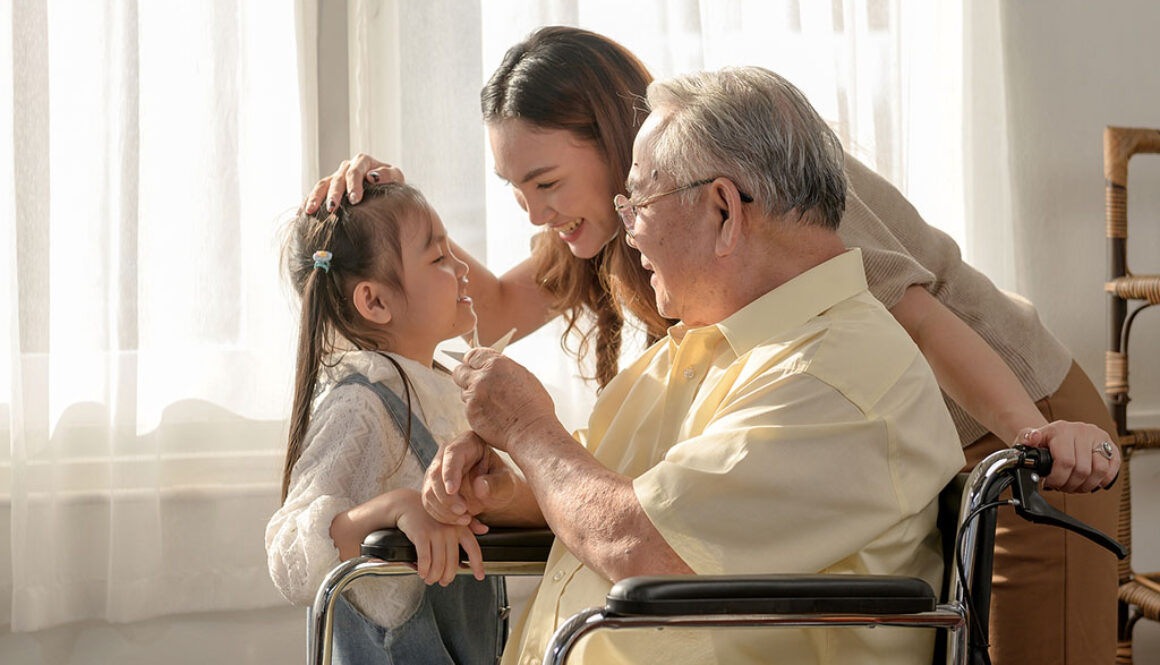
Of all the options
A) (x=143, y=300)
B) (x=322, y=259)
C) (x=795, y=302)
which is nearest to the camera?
(x=795, y=302)

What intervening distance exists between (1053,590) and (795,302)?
0.83 m

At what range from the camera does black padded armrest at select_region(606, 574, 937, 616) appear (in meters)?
0.96

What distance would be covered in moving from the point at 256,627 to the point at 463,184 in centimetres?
105

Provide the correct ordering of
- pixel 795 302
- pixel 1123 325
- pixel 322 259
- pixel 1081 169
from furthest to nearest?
pixel 1081 169 → pixel 1123 325 → pixel 322 259 → pixel 795 302

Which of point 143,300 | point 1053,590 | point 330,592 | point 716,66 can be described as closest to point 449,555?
point 330,592

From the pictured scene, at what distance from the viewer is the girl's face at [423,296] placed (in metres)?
1.71

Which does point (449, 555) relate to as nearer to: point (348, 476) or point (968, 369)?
point (348, 476)

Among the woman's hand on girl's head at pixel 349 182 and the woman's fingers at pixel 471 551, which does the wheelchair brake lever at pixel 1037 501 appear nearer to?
the woman's fingers at pixel 471 551

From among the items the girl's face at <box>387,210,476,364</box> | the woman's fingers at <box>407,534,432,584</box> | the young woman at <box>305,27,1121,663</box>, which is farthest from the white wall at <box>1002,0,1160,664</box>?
the woman's fingers at <box>407,534,432,584</box>

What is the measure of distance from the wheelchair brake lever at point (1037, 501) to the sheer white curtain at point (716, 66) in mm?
1306

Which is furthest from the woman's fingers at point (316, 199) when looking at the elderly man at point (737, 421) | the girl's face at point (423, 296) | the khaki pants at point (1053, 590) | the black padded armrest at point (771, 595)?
the khaki pants at point (1053, 590)

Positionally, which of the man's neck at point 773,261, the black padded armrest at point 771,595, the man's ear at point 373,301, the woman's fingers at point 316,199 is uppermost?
the woman's fingers at point 316,199

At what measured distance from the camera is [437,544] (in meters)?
1.32

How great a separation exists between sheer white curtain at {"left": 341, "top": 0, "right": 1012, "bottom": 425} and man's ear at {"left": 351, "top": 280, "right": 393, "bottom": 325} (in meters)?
0.82
